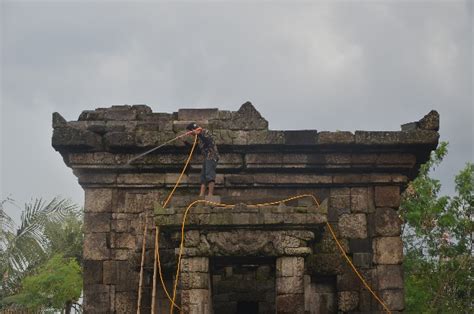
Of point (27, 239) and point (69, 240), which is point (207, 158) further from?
point (69, 240)

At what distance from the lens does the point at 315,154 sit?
12.3 meters

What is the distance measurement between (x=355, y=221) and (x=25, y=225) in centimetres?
1225

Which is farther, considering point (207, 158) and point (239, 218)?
point (207, 158)

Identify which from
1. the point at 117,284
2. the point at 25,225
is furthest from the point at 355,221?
the point at 25,225

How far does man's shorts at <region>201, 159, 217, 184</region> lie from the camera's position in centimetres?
1152

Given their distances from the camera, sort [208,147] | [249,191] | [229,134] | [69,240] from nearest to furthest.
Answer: [208,147] → [229,134] → [249,191] → [69,240]

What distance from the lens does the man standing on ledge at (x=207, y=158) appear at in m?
11.5

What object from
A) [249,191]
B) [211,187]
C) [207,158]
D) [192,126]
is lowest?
[211,187]

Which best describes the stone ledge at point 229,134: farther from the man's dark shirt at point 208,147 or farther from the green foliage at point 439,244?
the green foliage at point 439,244

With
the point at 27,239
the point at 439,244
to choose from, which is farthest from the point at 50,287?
the point at 439,244

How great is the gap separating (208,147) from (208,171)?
0.40m

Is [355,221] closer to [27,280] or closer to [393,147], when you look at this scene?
[393,147]

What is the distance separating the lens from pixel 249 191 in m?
12.5

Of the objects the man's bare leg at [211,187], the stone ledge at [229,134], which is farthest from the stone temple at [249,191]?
the man's bare leg at [211,187]
